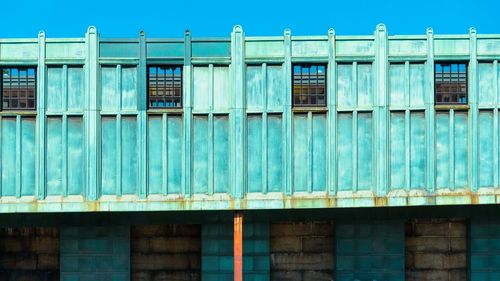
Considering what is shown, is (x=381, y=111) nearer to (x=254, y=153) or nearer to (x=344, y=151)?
(x=344, y=151)

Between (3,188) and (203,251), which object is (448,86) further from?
(3,188)

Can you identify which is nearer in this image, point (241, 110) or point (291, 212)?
point (241, 110)

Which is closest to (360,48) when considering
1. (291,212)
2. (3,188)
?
(291,212)

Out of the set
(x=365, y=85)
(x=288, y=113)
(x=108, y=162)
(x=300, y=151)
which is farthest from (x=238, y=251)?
(x=365, y=85)

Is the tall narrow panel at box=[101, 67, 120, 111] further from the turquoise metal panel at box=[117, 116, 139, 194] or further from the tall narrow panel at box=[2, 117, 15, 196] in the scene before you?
the tall narrow panel at box=[2, 117, 15, 196]

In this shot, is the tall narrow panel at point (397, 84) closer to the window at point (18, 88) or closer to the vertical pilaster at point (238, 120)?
the vertical pilaster at point (238, 120)

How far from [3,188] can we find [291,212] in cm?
931

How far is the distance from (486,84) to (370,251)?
22.2ft

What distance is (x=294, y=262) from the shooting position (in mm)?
17844

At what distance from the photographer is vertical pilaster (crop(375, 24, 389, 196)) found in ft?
50.1

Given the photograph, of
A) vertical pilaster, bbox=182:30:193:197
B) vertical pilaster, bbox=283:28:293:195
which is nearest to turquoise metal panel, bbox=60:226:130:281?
vertical pilaster, bbox=182:30:193:197

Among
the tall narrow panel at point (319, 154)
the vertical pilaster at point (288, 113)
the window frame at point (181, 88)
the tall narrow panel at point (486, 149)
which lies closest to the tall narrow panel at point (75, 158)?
the window frame at point (181, 88)

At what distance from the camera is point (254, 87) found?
15.4 metres

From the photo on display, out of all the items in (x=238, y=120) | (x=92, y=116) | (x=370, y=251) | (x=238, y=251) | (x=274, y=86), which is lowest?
(x=370, y=251)
